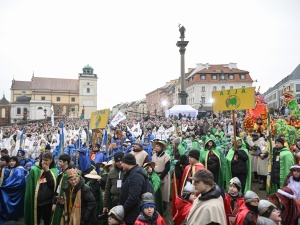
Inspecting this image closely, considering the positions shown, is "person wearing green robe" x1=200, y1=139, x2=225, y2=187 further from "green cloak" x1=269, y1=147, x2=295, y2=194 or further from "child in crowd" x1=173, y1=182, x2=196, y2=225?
"child in crowd" x1=173, y1=182, x2=196, y2=225

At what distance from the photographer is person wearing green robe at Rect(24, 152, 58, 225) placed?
5.22 m

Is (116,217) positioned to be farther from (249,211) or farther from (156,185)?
(156,185)

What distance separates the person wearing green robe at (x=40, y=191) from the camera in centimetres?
522

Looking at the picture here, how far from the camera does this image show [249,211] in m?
3.90

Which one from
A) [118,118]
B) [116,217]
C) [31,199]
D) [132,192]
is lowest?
[31,199]

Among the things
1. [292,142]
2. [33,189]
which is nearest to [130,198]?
[33,189]

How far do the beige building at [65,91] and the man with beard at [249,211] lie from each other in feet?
314

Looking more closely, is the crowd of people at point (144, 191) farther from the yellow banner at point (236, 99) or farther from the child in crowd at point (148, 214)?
the yellow banner at point (236, 99)

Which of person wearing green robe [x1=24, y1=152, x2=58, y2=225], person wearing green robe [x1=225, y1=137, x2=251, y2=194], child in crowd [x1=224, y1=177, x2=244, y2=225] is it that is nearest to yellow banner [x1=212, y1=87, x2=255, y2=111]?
person wearing green robe [x1=225, y1=137, x2=251, y2=194]

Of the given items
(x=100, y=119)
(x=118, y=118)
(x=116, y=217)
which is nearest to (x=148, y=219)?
(x=116, y=217)

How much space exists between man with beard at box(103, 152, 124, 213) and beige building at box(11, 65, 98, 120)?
94034 mm

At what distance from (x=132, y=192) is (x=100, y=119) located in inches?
187

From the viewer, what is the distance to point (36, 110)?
8619cm

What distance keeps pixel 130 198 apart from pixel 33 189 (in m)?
2.24
